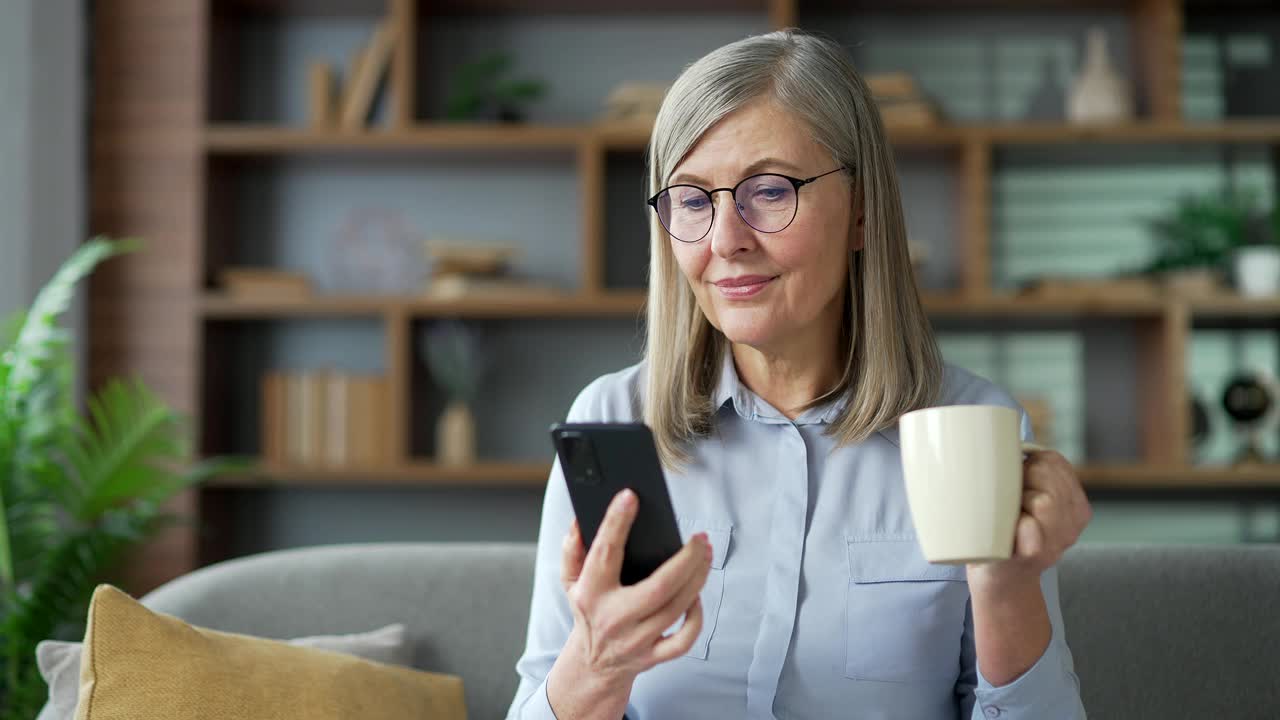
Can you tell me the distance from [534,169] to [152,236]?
1.11m

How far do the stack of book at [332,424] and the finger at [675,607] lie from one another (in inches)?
98.6

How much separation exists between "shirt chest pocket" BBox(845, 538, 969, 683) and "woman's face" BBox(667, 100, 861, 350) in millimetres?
264

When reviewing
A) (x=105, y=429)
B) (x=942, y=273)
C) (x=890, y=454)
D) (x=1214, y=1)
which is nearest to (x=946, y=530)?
(x=890, y=454)

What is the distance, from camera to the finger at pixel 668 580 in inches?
32.8

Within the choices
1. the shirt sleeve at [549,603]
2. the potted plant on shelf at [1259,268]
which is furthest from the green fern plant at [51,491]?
the potted plant on shelf at [1259,268]

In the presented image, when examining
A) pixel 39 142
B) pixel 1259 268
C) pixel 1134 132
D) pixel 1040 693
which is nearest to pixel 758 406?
pixel 1040 693

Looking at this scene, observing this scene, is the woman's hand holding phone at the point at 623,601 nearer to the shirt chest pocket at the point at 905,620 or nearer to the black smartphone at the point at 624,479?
the black smartphone at the point at 624,479

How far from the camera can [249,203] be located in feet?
A: 11.7

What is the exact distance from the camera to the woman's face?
115 centimetres

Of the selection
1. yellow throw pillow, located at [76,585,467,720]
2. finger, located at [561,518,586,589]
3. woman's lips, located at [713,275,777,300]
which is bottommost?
yellow throw pillow, located at [76,585,467,720]

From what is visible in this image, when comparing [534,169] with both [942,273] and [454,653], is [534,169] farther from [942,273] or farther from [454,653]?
[454,653]

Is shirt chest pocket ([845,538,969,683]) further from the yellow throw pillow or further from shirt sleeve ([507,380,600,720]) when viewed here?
the yellow throw pillow

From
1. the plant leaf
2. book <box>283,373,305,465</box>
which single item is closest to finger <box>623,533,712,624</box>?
the plant leaf

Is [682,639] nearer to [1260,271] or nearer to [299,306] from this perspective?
Result: [299,306]
